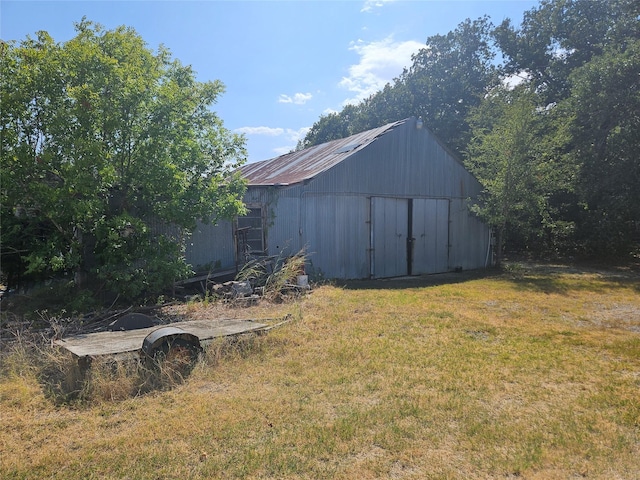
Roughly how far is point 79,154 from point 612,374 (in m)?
7.79

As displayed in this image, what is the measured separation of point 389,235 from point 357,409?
860 cm

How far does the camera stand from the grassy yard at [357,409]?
2936 millimetres

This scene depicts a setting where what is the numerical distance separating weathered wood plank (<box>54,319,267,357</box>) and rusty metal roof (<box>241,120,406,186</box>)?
524 centimetres

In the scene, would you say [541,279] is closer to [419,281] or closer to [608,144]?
[419,281]

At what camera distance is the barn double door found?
11.8 metres

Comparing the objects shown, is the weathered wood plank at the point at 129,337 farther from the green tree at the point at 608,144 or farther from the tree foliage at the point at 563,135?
the green tree at the point at 608,144

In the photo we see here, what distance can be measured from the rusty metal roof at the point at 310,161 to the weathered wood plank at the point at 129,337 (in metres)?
5.24

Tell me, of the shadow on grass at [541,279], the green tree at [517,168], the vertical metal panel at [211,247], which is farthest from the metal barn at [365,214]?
the green tree at [517,168]

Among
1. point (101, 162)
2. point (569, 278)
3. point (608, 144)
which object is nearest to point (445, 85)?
point (608, 144)

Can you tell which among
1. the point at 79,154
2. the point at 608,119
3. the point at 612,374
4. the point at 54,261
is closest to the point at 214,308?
the point at 54,261

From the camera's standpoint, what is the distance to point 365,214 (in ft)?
Answer: 37.7

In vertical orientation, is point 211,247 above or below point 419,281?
above

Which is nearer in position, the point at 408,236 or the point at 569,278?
the point at 569,278

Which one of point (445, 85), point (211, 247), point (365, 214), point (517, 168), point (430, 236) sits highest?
point (445, 85)
